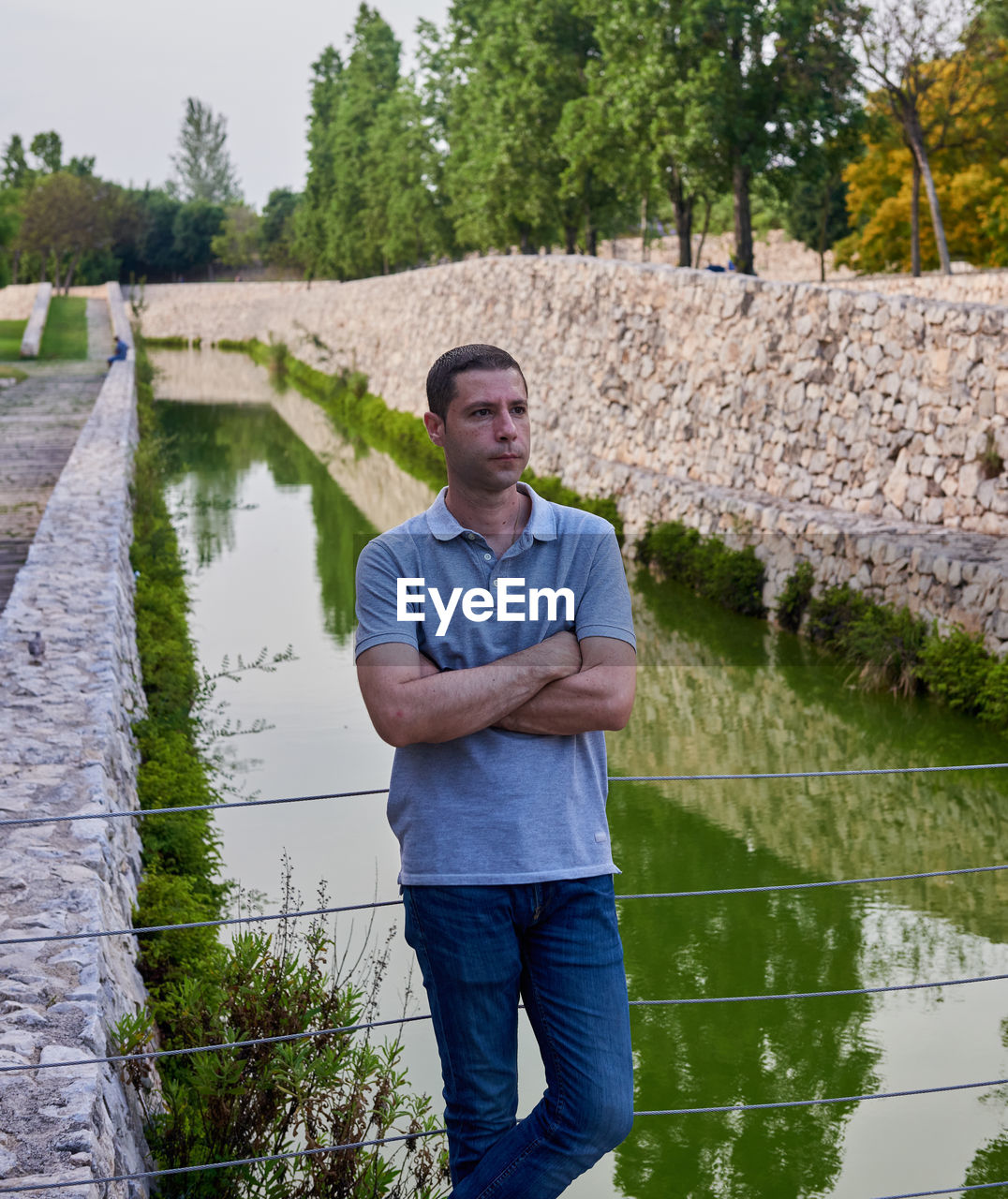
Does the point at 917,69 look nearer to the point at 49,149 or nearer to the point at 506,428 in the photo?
the point at 506,428

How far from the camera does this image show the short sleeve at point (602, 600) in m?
Result: 2.43

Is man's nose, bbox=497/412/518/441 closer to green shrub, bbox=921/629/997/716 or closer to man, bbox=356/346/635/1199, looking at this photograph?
man, bbox=356/346/635/1199

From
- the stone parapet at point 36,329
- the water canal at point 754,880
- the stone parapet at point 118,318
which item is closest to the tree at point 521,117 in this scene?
the stone parapet at point 118,318

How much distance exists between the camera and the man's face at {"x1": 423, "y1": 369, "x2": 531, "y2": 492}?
2.37m

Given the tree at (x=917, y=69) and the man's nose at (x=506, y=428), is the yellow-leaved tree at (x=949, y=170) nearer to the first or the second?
the tree at (x=917, y=69)

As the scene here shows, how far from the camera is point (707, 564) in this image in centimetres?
1315

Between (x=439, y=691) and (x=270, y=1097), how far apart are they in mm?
1833

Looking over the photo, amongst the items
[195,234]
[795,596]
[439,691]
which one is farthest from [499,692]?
[195,234]

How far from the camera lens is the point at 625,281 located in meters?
17.9

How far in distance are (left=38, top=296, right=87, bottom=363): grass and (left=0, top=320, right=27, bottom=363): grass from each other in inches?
20.8

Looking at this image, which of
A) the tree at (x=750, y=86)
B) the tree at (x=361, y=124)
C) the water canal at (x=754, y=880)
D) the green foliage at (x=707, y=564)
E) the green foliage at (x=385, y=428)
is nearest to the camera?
the water canal at (x=754, y=880)

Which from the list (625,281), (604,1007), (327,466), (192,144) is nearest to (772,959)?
(604,1007)

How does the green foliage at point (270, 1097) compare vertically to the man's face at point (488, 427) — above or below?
below

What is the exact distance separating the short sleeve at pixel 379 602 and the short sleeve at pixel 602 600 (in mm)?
305
